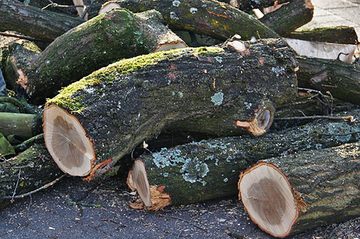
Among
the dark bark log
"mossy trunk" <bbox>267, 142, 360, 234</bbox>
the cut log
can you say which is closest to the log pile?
"mossy trunk" <bbox>267, 142, 360, 234</bbox>

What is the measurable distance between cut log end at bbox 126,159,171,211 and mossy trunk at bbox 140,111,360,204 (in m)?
0.04

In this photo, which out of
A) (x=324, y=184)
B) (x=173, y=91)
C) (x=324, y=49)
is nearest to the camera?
(x=324, y=184)

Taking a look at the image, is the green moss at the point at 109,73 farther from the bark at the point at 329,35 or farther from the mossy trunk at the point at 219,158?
the bark at the point at 329,35

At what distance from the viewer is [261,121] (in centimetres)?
355

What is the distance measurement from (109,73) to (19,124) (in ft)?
3.47

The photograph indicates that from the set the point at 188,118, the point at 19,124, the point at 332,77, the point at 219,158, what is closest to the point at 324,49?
the point at 332,77

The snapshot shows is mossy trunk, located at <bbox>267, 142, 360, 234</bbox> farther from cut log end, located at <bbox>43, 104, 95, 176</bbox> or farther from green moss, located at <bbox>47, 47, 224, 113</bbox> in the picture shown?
cut log end, located at <bbox>43, 104, 95, 176</bbox>

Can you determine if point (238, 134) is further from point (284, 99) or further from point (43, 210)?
point (43, 210)

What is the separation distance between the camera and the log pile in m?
2.95

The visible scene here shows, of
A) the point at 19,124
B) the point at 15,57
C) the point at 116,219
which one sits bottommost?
the point at 116,219

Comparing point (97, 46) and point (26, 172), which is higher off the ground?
point (97, 46)

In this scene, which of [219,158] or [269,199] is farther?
[219,158]

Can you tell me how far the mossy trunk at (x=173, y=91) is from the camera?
300 cm

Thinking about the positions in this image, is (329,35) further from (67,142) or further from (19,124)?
(19,124)
